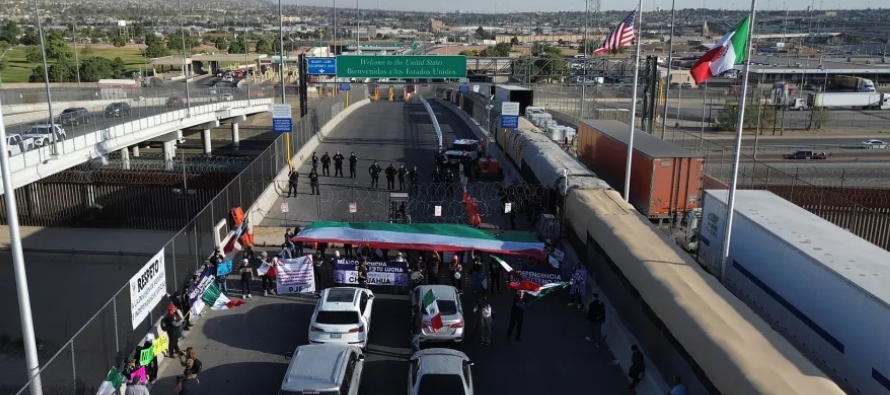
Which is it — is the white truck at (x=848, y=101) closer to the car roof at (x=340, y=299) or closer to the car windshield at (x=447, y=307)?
the car windshield at (x=447, y=307)

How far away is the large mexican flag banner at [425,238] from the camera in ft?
59.2

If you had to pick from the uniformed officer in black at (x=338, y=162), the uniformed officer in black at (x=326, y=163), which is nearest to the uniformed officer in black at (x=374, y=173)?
the uniformed officer in black at (x=338, y=162)

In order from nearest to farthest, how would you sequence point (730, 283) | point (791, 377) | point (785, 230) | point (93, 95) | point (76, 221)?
point (791, 377) → point (785, 230) → point (730, 283) → point (76, 221) → point (93, 95)

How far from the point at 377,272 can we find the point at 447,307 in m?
3.40

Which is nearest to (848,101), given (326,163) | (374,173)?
(374,173)

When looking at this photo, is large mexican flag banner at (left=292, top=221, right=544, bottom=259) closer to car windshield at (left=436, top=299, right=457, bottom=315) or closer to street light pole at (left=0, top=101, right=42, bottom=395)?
car windshield at (left=436, top=299, right=457, bottom=315)

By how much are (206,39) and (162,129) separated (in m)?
154

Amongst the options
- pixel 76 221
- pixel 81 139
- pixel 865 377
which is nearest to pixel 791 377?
pixel 865 377

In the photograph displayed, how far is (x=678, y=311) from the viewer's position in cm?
1121

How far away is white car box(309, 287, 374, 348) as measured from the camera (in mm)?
13648

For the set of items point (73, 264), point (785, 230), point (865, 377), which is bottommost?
point (73, 264)

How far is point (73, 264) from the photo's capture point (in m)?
24.0

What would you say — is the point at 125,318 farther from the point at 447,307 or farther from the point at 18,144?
the point at 18,144

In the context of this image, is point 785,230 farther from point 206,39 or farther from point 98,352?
point 206,39
